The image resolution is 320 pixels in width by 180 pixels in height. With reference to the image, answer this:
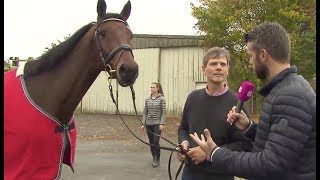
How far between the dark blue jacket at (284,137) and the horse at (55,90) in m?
1.28

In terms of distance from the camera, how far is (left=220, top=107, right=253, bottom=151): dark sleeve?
332cm

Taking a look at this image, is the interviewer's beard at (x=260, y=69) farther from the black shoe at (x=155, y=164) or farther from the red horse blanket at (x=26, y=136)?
the black shoe at (x=155, y=164)

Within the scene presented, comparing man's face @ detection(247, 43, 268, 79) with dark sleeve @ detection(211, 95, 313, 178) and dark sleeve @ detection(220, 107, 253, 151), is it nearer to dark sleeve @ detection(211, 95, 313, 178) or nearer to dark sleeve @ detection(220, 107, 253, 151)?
dark sleeve @ detection(211, 95, 313, 178)

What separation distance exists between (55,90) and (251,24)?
16.9m

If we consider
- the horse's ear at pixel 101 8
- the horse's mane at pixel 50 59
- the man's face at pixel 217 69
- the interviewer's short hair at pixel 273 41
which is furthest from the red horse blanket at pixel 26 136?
the interviewer's short hair at pixel 273 41

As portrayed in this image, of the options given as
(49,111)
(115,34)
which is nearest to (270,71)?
(115,34)

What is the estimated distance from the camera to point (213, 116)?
3.42 meters

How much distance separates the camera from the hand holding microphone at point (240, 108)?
2.97 metres

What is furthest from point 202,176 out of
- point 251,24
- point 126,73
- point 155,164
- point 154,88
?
point 251,24

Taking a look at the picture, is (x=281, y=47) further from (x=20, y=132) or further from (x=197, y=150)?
(x=20, y=132)

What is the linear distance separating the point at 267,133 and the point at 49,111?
1.73m

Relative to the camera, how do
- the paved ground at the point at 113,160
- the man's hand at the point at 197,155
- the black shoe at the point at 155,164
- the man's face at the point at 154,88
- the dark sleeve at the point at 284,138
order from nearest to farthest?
the dark sleeve at the point at 284,138 < the man's hand at the point at 197,155 < the paved ground at the point at 113,160 < the black shoe at the point at 155,164 < the man's face at the point at 154,88

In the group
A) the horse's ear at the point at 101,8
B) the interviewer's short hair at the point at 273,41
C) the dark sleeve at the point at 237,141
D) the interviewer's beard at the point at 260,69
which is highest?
the horse's ear at the point at 101,8

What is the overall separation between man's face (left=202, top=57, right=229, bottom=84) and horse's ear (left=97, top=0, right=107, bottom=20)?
101cm
